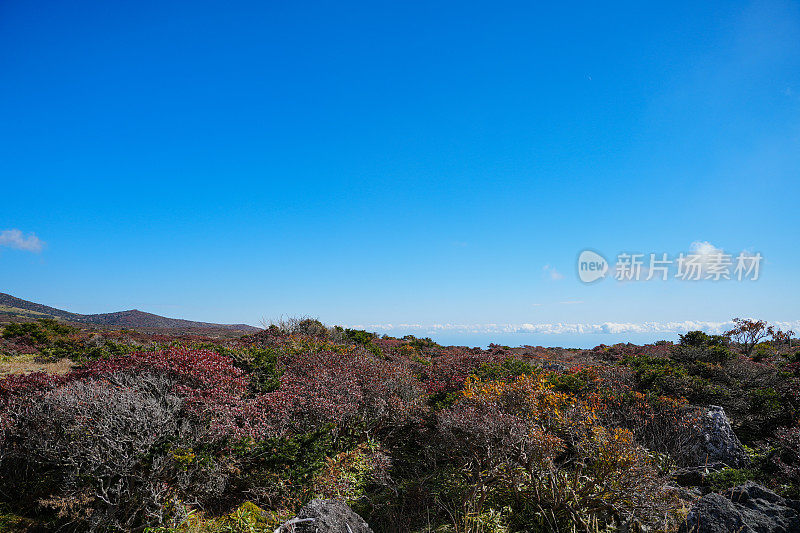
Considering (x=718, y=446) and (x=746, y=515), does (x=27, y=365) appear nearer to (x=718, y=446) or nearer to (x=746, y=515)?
(x=746, y=515)

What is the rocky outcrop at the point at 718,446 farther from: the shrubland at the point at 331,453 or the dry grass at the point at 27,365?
the dry grass at the point at 27,365

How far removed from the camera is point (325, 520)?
354cm

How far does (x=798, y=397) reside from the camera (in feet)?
24.7

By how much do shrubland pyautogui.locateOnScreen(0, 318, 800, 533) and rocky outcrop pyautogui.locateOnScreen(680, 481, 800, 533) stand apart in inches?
16.1

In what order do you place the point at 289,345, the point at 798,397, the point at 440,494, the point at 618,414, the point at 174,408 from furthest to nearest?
the point at 289,345
the point at 798,397
the point at 618,414
the point at 440,494
the point at 174,408

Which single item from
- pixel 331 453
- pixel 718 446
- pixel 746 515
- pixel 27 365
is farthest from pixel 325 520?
pixel 27 365

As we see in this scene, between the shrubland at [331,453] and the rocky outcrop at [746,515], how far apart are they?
16.1 inches

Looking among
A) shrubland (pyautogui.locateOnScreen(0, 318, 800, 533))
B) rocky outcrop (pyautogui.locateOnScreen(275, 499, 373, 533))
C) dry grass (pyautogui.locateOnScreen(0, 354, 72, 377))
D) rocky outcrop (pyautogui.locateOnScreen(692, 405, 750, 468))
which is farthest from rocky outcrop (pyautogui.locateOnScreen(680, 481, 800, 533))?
dry grass (pyautogui.locateOnScreen(0, 354, 72, 377))

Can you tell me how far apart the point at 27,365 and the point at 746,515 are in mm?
21204

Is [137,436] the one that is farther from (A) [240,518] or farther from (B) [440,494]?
(B) [440,494]

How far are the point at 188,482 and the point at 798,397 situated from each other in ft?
39.9

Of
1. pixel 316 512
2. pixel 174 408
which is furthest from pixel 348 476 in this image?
pixel 174 408

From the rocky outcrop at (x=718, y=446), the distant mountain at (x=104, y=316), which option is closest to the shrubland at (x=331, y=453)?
the rocky outcrop at (x=718, y=446)

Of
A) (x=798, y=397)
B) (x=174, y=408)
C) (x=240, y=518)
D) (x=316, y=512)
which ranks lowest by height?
(x=240, y=518)
